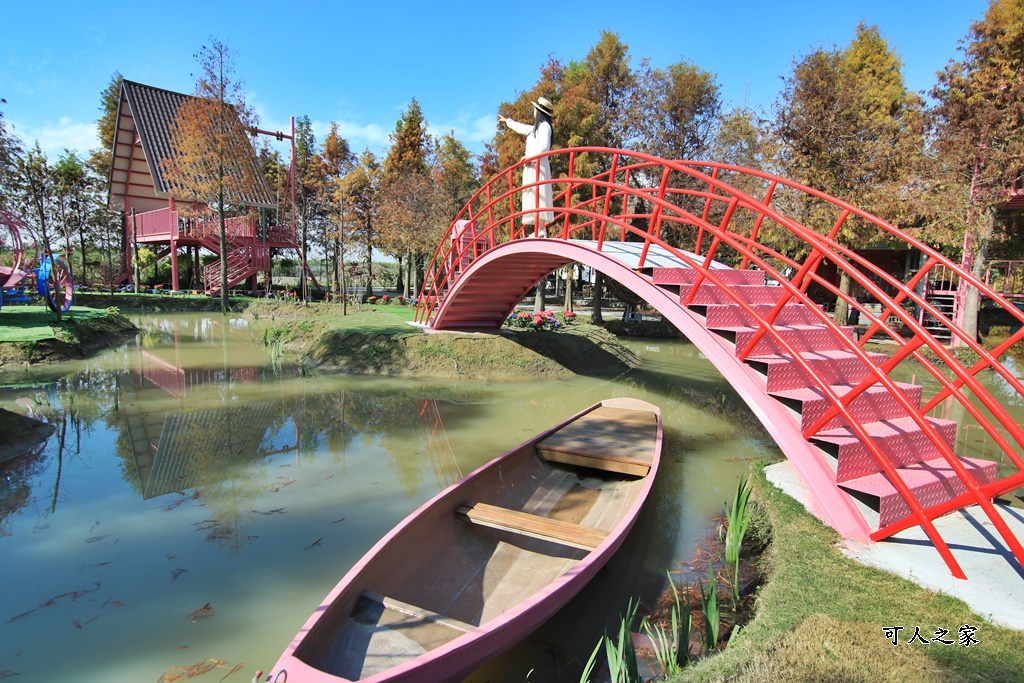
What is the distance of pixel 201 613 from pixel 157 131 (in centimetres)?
2710

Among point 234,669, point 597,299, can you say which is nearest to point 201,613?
point 234,669

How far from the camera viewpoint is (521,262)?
10.3m

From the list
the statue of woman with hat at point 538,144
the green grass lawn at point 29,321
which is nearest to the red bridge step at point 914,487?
the statue of woman with hat at point 538,144

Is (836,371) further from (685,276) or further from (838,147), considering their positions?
(838,147)

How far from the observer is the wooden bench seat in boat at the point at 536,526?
11.5 feet

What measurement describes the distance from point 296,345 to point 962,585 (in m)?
13.0

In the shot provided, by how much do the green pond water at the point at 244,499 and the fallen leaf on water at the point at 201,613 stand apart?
0.04 feet

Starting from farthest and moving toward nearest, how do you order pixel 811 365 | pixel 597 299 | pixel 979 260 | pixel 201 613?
pixel 597 299
pixel 979 260
pixel 811 365
pixel 201 613

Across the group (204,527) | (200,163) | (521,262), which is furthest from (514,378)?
(200,163)

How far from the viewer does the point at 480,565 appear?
3736 millimetres

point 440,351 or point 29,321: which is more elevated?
point 29,321

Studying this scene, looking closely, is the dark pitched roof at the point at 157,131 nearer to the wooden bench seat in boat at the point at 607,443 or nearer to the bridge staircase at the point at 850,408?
the wooden bench seat in boat at the point at 607,443

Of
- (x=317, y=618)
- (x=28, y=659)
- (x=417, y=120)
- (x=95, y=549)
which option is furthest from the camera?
(x=417, y=120)

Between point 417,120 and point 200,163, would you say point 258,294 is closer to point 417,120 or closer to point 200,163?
point 200,163
